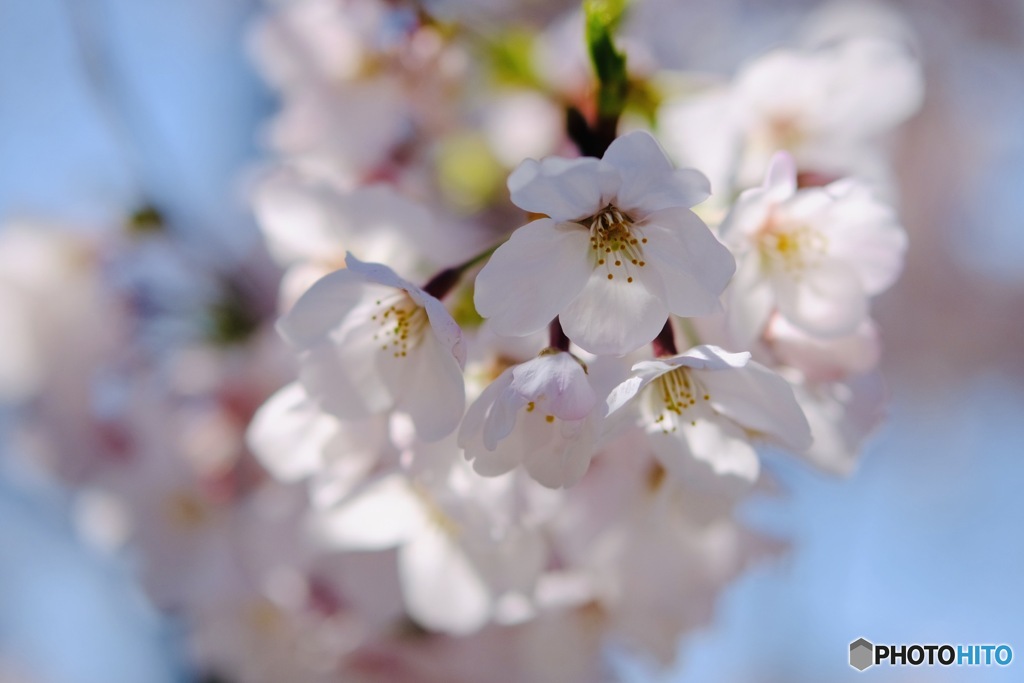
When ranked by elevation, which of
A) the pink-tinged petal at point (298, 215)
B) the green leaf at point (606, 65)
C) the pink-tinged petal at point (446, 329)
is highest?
the green leaf at point (606, 65)

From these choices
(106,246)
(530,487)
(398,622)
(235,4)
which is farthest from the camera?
(235,4)

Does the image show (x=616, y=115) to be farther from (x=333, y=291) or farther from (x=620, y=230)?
(x=333, y=291)

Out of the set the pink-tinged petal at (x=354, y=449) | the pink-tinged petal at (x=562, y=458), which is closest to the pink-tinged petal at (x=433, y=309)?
the pink-tinged petal at (x=562, y=458)

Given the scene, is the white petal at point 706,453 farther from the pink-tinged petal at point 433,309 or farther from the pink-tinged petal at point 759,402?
the pink-tinged petal at point 433,309

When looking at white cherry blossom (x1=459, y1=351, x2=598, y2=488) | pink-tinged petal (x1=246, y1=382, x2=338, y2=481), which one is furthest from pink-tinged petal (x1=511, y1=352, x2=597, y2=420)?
pink-tinged petal (x1=246, y1=382, x2=338, y2=481)

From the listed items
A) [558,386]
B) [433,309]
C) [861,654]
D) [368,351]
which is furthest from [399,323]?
[861,654]

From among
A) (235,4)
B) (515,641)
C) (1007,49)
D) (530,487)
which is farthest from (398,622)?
(1007,49)

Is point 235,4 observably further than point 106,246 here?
Yes

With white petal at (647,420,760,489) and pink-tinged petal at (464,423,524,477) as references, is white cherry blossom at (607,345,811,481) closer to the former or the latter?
white petal at (647,420,760,489)

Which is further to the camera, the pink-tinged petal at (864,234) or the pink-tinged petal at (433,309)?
the pink-tinged petal at (864,234)
